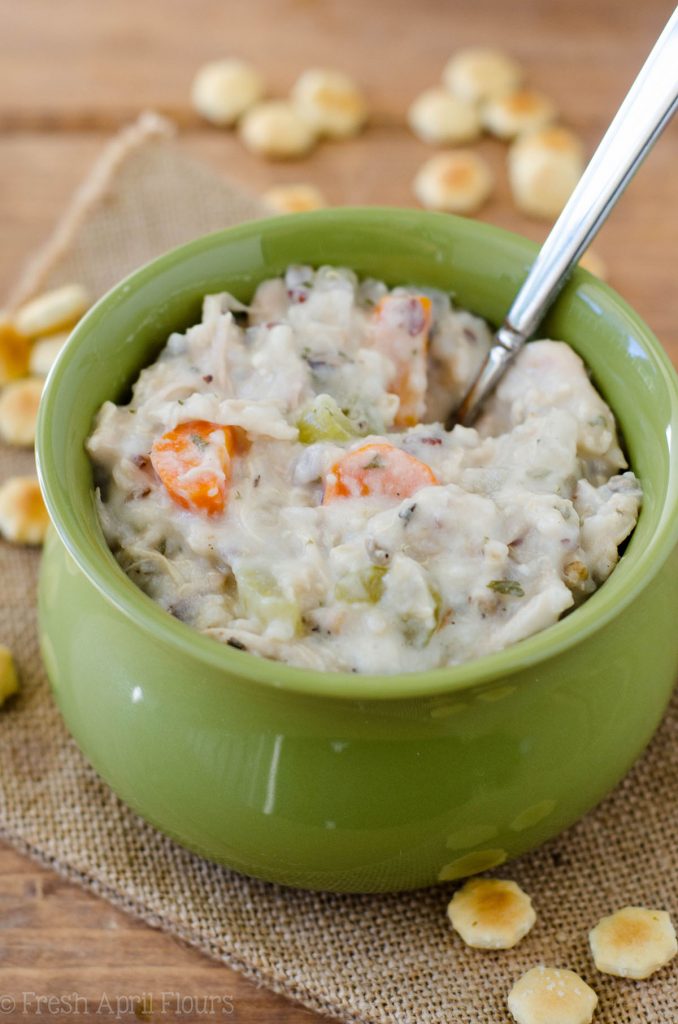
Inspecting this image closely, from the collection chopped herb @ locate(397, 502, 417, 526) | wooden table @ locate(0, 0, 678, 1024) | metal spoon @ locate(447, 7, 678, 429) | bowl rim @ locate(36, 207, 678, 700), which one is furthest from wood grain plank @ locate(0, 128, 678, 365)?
chopped herb @ locate(397, 502, 417, 526)

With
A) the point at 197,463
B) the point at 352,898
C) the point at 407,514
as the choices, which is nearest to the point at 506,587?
the point at 407,514

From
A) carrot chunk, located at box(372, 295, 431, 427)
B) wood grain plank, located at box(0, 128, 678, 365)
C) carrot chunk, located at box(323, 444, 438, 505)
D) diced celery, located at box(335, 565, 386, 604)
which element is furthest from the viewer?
wood grain plank, located at box(0, 128, 678, 365)

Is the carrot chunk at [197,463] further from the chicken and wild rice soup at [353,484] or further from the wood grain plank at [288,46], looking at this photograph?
the wood grain plank at [288,46]

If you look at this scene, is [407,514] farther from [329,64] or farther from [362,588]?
[329,64]

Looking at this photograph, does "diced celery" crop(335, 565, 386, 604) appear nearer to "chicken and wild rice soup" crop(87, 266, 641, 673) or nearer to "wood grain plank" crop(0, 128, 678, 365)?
"chicken and wild rice soup" crop(87, 266, 641, 673)

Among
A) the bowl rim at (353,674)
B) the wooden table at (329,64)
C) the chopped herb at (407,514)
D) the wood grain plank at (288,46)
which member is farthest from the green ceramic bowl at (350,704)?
the wood grain plank at (288,46)

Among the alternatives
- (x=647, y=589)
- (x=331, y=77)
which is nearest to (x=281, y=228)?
(x=647, y=589)

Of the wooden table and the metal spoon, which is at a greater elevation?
the metal spoon
